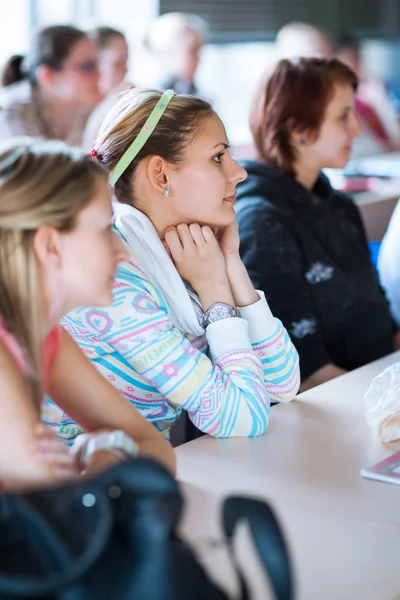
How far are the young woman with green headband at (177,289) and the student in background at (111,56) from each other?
11.1ft

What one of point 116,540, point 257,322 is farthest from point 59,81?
point 116,540

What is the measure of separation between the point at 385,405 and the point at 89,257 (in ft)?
1.96

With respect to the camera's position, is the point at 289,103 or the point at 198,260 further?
the point at 289,103

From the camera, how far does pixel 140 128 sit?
5.48ft

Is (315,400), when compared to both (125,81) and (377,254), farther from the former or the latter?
(125,81)

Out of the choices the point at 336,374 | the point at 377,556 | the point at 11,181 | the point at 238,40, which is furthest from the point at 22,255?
the point at 238,40

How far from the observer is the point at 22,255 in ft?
3.59

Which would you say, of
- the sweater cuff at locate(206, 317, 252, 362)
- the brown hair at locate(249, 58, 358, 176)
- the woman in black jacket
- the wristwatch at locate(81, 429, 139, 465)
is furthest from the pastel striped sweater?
the brown hair at locate(249, 58, 358, 176)

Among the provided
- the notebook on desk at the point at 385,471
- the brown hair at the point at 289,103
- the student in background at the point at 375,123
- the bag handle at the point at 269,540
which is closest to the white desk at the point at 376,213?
the brown hair at the point at 289,103

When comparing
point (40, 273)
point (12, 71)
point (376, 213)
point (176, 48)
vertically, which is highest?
point (40, 273)

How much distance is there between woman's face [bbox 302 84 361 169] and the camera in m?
2.49

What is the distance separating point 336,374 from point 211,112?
2.37 feet

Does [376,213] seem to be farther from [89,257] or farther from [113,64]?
[113,64]

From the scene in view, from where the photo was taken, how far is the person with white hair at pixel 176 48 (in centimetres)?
564
